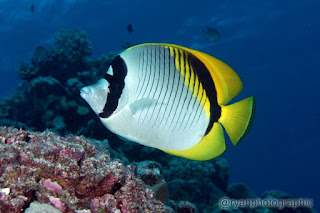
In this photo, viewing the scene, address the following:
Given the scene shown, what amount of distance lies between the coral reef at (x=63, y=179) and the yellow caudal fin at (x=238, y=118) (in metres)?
0.68

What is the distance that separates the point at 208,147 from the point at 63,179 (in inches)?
32.0

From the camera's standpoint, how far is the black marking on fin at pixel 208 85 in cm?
122

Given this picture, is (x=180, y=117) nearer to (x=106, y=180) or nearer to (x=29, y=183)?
(x=106, y=180)

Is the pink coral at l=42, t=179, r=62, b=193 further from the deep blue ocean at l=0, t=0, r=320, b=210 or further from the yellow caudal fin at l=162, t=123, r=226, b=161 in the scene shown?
the deep blue ocean at l=0, t=0, r=320, b=210

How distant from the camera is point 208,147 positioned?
125 centimetres

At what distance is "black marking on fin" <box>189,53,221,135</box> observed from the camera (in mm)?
1224

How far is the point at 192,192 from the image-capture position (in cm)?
571

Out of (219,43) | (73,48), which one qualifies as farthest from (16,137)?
(219,43)

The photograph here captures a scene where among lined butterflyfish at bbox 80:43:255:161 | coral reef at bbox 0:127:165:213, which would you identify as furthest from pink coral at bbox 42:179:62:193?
lined butterflyfish at bbox 80:43:255:161

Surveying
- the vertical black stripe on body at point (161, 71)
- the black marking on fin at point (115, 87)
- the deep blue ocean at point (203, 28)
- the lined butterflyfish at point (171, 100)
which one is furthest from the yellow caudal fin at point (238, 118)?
the deep blue ocean at point (203, 28)

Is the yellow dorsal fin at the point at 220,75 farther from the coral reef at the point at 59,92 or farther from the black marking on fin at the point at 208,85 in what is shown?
the coral reef at the point at 59,92

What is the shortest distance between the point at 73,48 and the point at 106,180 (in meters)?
7.64

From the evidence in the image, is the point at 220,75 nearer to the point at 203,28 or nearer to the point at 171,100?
the point at 171,100

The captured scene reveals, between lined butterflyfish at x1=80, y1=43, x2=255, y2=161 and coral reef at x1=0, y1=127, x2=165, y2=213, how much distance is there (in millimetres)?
436
